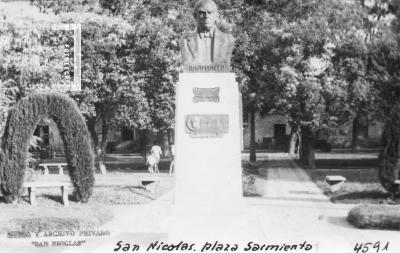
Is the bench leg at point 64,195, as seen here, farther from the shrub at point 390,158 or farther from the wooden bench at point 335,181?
the shrub at point 390,158

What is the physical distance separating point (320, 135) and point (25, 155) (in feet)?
51.1

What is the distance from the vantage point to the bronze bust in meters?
8.85

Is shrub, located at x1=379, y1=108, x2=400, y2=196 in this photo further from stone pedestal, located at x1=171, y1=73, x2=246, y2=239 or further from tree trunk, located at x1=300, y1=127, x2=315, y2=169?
tree trunk, located at x1=300, y1=127, x2=315, y2=169

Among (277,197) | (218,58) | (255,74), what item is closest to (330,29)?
Result: (255,74)

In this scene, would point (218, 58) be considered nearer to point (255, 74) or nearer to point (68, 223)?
point (68, 223)

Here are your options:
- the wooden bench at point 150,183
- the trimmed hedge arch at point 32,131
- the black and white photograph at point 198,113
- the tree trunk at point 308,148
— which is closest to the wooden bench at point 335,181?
the black and white photograph at point 198,113

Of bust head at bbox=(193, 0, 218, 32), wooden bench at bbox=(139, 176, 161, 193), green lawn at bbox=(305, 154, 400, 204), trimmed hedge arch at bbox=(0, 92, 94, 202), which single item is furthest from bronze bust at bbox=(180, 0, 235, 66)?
wooden bench at bbox=(139, 176, 161, 193)

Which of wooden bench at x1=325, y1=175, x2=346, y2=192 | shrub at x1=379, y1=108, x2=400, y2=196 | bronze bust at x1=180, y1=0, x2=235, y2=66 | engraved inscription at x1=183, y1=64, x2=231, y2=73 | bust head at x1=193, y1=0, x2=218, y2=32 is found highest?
bust head at x1=193, y1=0, x2=218, y2=32

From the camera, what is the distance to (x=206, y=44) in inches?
352

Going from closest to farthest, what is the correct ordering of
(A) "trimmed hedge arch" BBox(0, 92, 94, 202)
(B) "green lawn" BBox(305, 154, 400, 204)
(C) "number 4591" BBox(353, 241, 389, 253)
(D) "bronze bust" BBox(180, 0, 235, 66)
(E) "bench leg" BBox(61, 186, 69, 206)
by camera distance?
1. (C) "number 4591" BBox(353, 241, 389, 253)
2. (D) "bronze bust" BBox(180, 0, 235, 66)
3. (A) "trimmed hedge arch" BBox(0, 92, 94, 202)
4. (E) "bench leg" BBox(61, 186, 69, 206)
5. (B) "green lawn" BBox(305, 154, 400, 204)

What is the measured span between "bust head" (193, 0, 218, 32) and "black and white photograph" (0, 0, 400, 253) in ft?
0.07

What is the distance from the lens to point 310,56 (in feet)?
79.4

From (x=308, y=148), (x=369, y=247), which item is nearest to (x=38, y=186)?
(x=369, y=247)

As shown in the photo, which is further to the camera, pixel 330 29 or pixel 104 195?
pixel 330 29
